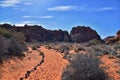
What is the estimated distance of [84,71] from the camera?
47.6ft

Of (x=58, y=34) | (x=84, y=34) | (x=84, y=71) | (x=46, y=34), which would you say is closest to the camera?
(x=84, y=71)

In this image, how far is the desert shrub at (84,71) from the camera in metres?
14.4

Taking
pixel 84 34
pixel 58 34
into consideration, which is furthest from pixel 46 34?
pixel 84 34

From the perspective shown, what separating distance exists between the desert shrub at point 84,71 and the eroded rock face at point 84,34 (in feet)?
329

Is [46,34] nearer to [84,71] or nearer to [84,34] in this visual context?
[84,34]

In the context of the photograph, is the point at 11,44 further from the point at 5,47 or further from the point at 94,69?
the point at 94,69

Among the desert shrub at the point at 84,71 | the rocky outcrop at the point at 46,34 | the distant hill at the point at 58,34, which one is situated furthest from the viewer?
the rocky outcrop at the point at 46,34

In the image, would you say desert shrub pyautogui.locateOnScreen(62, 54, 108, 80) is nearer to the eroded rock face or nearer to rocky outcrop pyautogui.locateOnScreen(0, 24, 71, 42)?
the eroded rock face

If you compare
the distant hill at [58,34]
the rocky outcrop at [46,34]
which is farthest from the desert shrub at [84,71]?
the rocky outcrop at [46,34]

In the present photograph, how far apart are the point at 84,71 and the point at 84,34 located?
4131 inches

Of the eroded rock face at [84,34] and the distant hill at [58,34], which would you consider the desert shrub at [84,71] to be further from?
the eroded rock face at [84,34]

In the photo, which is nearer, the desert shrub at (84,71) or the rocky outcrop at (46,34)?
the desert shrub at (84,71)

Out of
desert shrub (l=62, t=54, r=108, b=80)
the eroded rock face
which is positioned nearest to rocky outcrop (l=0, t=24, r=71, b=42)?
the eroded rock face

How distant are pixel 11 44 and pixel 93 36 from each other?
87983mm
